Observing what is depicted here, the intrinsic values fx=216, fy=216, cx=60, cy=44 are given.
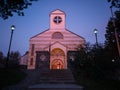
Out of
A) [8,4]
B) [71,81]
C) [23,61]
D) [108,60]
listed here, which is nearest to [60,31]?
[23,61]

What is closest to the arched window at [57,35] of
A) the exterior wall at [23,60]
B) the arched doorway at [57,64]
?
the arched doorway at [57,64]

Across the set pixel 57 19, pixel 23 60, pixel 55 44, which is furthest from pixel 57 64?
pixel 23 60

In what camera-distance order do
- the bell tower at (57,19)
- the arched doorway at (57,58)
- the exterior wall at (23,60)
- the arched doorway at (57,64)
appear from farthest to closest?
the exterior wall at (23,60), the bell tower at (57,19), the arched doorway at (57,64), the arched doorway at (57,58)

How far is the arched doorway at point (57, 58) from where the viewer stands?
46.5 metres

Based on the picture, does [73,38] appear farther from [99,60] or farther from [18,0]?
[18,0]

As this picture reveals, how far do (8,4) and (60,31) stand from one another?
35.6 m

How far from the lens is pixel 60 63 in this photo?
46.9 metres

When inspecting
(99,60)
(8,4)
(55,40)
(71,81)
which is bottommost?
(71,81)

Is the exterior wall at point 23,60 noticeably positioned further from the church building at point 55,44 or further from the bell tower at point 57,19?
the bell tower at point 57,19

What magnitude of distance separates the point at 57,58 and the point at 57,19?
10.3m

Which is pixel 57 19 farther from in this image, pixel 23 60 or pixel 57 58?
pixel 23 60

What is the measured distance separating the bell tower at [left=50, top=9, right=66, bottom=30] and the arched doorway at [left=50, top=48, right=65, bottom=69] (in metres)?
6.71

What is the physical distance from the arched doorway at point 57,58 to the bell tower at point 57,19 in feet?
22.0

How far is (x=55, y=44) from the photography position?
4594cm
